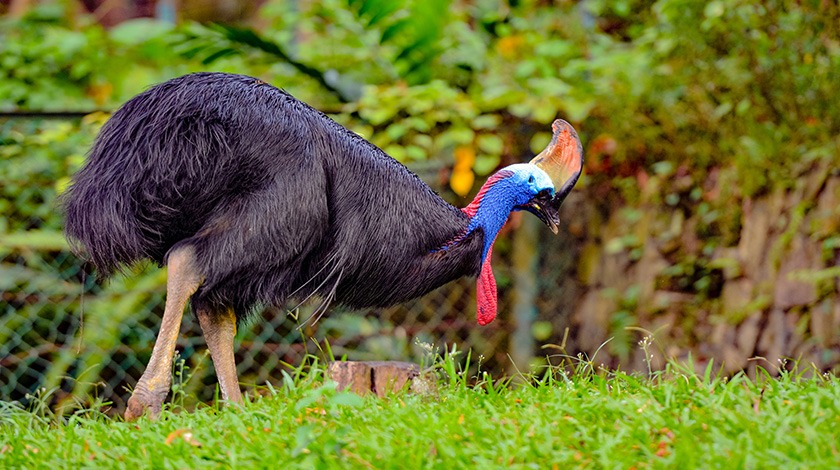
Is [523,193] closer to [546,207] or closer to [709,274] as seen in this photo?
[546,207]

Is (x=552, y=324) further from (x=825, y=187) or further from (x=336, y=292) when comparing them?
(x=336, y=292)

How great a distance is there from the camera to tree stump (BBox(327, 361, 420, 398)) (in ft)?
10.7

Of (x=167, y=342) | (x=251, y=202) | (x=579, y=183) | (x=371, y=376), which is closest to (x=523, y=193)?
(x=371, y=376)

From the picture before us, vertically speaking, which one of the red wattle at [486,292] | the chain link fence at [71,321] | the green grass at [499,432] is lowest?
the chain link fence at [71,321]

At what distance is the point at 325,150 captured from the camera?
302cm

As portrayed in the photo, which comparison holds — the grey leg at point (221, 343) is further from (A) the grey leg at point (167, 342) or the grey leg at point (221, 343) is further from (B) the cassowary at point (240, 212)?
(A) the grey leg at point (167, 342)

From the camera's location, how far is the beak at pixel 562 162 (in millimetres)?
3299

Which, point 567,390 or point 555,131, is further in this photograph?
point 555,131

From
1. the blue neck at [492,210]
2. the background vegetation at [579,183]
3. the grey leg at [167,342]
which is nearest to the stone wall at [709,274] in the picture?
the background vegetation at [579,183]

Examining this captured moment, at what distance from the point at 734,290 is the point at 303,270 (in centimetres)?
269

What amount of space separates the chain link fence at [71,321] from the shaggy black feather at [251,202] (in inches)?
65.7

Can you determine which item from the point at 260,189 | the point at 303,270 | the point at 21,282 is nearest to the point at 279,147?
the point at 260,189

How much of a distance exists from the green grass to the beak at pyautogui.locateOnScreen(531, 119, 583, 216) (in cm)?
67

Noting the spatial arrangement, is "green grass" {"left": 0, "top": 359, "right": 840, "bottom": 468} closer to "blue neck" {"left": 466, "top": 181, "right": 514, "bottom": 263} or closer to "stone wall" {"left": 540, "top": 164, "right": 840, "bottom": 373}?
"blue neck" {"left": 466, "top": 181, "right": 514, "bottom": 263}
